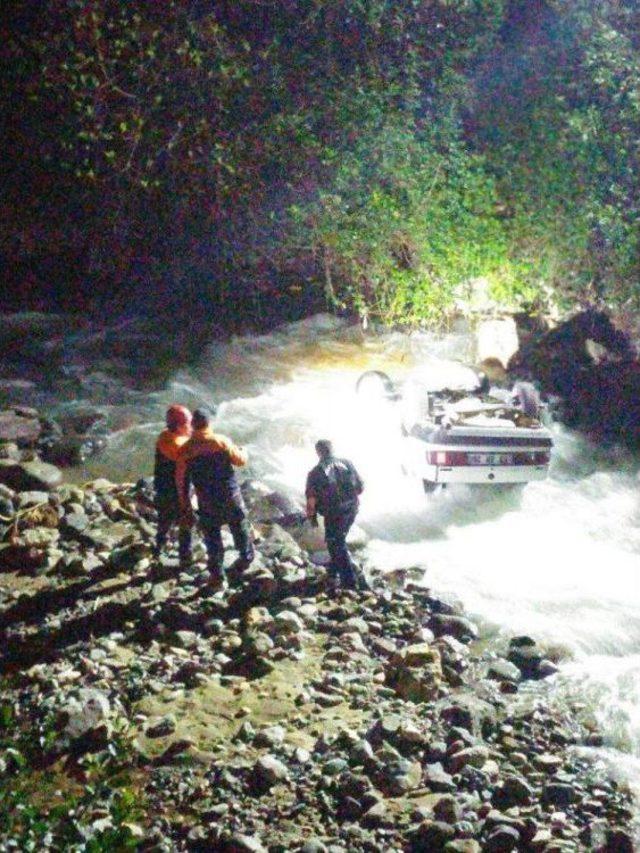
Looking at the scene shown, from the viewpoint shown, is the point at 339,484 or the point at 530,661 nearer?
the point at 530,661

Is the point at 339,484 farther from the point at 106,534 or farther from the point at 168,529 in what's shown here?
the point at 106,534

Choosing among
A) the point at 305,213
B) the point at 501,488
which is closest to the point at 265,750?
the point at 501,488

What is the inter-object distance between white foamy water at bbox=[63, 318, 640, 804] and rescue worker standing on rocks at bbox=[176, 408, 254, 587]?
2549mm

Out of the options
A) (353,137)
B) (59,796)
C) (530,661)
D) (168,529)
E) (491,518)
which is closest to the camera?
(59,796)

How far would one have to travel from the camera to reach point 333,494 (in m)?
8.70

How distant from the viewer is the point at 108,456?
14180 mm

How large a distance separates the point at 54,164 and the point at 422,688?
16.6 meters

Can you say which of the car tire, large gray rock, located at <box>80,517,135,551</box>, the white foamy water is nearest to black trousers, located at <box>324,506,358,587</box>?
the white foamy water

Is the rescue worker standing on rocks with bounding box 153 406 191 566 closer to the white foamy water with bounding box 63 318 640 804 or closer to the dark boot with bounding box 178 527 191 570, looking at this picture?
the dark boot with bounding box 178 527 191 570

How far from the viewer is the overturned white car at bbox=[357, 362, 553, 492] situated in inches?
448

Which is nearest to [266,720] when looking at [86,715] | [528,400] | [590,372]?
[86,715]

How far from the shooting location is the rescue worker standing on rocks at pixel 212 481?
8.45 m

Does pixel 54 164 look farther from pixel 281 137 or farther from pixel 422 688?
pixel 422 688

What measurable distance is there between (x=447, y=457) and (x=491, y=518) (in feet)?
4.92
